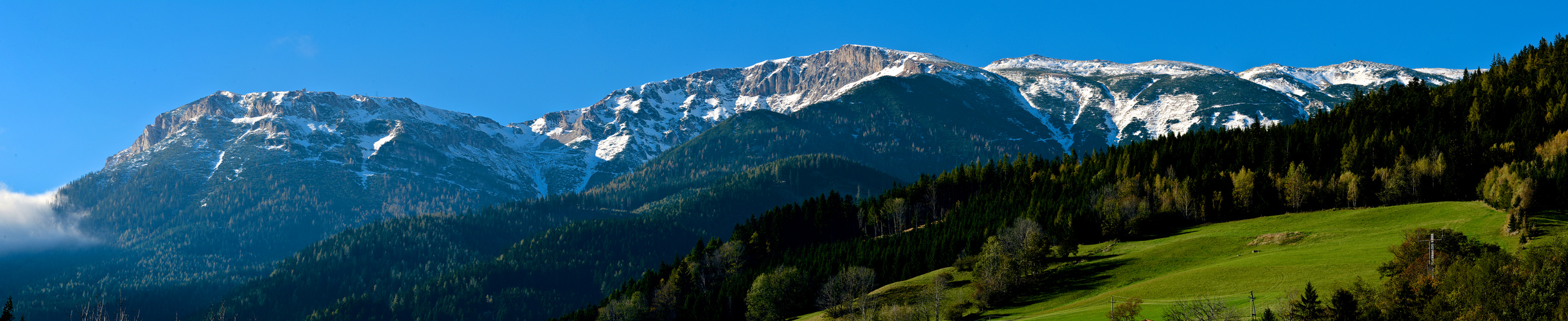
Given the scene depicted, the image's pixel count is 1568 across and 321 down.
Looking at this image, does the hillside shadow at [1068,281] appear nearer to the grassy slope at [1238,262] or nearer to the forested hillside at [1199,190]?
the grassy slope at [1238,262]

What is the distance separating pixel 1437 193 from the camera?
367 ft

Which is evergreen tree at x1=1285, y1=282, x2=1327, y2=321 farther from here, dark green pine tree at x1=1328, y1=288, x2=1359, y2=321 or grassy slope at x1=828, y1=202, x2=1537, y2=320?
grassy slope at x1=828, y1=202, x2=1537, y2=320

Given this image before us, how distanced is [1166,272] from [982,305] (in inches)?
818

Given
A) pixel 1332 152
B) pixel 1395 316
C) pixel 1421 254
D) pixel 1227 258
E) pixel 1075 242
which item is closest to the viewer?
pixel 1395 316

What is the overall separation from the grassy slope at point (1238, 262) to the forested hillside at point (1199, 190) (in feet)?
13.7

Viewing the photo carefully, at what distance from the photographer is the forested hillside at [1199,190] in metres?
112

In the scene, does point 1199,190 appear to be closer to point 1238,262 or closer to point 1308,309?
point 1238,262

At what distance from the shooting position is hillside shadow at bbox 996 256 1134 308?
98812mm

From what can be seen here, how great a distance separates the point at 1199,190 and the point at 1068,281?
41.2m

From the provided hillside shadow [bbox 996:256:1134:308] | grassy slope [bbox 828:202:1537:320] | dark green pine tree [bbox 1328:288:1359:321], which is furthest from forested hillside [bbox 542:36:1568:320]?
dark green pine tree [bbox 1328:288:1359:321]

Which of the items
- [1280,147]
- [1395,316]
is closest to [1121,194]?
[1280,147]

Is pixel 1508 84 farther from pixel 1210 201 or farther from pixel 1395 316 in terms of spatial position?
pixel 1395 316

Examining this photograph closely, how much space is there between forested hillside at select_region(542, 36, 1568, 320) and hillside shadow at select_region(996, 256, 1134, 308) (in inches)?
99.7

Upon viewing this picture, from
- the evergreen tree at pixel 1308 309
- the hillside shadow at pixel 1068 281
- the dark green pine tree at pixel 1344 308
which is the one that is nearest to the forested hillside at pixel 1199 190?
the hillside shadow at pixel 1068 281
